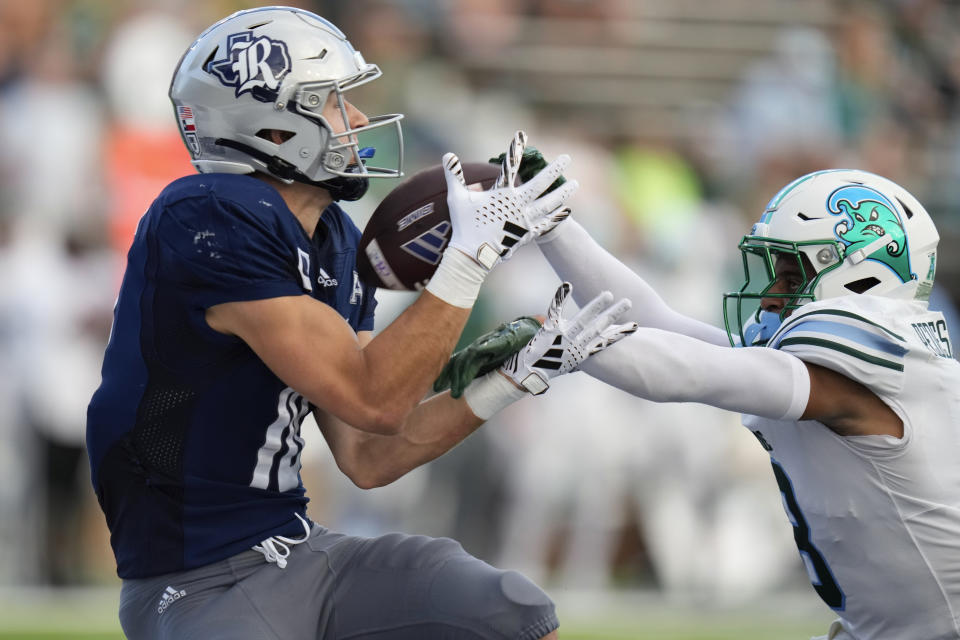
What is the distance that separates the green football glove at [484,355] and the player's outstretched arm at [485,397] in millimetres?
17

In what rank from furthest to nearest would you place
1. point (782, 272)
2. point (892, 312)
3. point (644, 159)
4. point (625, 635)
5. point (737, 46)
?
point (737, 46) < point (644, 159) < point (625, 635) < point (782, 272) < point (892, 312)

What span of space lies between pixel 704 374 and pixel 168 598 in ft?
3.81

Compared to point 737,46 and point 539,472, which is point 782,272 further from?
point 737,46

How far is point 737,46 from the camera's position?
1027 cm

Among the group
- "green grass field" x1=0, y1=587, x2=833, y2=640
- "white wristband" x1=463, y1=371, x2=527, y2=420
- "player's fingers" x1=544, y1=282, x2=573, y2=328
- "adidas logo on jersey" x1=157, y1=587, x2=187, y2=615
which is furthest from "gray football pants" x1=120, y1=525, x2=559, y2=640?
"green grass field" x1=0, y1=587, x2=833, y2=640

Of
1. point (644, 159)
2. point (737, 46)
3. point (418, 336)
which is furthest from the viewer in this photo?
point (737, 46)

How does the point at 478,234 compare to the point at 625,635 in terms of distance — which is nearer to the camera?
the point at 478,234

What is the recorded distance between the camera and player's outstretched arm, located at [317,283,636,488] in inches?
104

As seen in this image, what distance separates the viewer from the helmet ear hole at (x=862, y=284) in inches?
115

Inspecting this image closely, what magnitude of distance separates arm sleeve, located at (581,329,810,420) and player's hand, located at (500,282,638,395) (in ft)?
0.10

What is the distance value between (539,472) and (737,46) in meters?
4.33

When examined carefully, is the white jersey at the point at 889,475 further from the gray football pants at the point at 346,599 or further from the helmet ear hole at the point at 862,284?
the gray football pants at the point at 346,599

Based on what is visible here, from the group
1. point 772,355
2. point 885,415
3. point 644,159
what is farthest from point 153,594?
point 644,159

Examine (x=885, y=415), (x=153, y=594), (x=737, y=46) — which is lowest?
(x=153, y=594)
